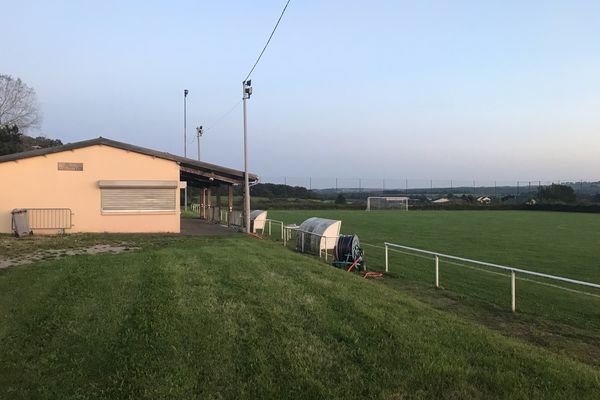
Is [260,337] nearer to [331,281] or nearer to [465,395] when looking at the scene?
[465,395]

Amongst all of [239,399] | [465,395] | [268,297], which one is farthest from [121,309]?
[465,395]

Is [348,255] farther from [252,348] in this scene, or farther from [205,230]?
[205,230]

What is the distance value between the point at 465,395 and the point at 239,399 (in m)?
1.83

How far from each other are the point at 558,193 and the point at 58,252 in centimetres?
9094

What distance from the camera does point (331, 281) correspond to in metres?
9.72

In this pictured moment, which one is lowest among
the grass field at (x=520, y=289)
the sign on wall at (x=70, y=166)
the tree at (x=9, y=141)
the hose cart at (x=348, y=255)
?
the grass field at (x=520, y=289)

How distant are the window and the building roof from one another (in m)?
1.34

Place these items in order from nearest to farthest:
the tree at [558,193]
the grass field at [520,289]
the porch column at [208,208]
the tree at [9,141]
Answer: the grass field at [520,289] < the porch column at [208,208] < the tree at [9,141] < the tree at [558,193]

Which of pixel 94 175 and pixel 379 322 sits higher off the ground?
pixel 94 175

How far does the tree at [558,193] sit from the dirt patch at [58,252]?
8592 cm

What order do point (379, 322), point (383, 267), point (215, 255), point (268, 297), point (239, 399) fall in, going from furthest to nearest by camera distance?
point (383, 267)
point (215, 255)
point (268, 297)
point (379, 322)
point (239, 399)

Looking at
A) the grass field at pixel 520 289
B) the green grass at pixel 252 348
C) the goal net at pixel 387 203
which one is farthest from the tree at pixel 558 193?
the green grass at pixel 252 348

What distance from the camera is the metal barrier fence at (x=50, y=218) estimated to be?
2130 centimetres

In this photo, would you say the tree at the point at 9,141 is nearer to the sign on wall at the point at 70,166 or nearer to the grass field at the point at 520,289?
the sign on wall at the point at 70,166
